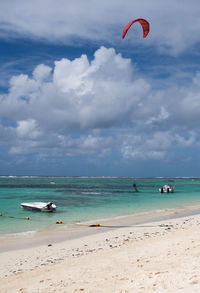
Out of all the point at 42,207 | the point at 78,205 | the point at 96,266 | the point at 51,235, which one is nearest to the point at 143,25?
the point at 51,235

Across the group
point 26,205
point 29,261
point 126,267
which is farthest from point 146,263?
point 26,205

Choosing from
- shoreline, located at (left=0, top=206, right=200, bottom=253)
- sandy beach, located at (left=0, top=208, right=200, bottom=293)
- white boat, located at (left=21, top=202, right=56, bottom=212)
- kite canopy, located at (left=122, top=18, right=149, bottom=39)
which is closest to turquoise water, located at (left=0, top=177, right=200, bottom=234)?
white boat, located at (left=21, top=202, right=56, bottom=212)

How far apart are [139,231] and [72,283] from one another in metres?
9.83

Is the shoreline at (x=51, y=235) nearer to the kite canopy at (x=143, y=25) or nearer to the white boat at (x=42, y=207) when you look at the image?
the white boat at (x=42, y=207)

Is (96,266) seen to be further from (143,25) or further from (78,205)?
(78,205)

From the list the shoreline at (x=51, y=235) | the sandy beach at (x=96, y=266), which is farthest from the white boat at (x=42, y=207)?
the sandy beach at (x=96, y=266)

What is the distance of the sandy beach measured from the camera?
6.70 metres

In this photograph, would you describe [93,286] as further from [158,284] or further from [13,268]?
[13,268]

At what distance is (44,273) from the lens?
873 centimetres

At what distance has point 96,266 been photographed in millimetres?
8797

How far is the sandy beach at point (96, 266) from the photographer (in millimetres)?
6703

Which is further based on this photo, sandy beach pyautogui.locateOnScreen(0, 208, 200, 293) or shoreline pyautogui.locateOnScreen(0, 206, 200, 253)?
shoreline pyautogui.locateOnScreen(0, 206, 200, 253)

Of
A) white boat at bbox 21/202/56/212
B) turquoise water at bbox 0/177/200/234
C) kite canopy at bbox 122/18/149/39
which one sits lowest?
turquoise water at bbox 0/177/200/234

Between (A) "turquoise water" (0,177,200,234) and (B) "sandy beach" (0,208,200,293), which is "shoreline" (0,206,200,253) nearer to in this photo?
(B) "sandy beach" (0,208,200,293)
